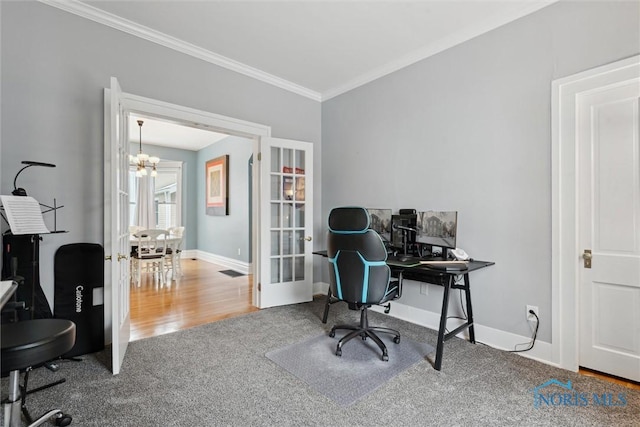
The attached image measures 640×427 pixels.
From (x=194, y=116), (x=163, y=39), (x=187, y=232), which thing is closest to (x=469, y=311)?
(x=194, y=116)

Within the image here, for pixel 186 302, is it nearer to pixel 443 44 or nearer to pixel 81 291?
pixel 81 291

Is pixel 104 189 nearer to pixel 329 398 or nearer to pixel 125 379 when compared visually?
pixel 125 379

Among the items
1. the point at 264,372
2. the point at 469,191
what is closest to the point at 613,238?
the point at 469,191

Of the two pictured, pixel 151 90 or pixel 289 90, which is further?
pixel 289 90

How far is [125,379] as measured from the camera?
83.2 inches

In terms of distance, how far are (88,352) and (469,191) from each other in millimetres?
3560

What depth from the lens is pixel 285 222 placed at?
13.0 feet

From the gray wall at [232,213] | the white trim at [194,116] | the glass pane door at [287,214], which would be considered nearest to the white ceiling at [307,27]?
the white trim at [194,116]

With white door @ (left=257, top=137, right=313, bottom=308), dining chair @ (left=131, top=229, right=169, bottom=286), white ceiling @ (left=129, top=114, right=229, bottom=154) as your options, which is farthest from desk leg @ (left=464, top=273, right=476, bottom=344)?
white ceiling @ (left=129, top=114, right=229, bottom=154)

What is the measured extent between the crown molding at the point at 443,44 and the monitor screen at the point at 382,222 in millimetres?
1611

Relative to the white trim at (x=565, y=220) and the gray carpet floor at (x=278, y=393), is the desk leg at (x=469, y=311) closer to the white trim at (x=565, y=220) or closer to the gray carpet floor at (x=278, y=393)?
the gray carpet floor at (x=278, y=393)

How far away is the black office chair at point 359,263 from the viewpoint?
2.41 metres

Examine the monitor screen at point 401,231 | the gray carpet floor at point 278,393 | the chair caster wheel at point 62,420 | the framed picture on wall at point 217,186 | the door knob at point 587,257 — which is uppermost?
the framed picture on wall at point 217,186

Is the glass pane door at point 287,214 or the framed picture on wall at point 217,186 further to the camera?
the framed picture on wall at point 217,186
